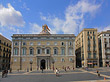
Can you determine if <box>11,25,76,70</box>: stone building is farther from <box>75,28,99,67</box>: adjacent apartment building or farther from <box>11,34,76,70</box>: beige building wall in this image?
<box>75,28,99,67</box>: adjacent apartment building

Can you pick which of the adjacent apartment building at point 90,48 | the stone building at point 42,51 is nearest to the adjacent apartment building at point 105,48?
the adjacent apartment building at point 90,48

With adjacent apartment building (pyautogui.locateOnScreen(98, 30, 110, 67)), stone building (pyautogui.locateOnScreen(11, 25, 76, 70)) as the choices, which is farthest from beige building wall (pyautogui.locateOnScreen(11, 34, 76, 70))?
adjacent apartment building (pyautogui.locateOnScreen(98, 30, 110, 67))

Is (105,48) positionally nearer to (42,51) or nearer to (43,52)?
(43,52)

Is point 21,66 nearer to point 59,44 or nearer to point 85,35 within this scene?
point 59,44

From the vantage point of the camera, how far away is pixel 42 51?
5347 cm

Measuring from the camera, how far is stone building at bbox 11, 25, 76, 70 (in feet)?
172

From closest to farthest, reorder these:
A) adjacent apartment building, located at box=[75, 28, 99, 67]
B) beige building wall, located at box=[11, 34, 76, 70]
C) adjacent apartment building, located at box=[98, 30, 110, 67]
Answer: beige building wall, located at box=[11, 34, 76, 70] < adjacent apartment building, located at box=[75, 28, 99, 67] < adjacent apartment building, located at box=[98, 30, 110, 67]

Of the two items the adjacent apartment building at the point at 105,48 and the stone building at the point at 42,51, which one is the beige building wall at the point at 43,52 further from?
the adjacent apartment building at the point at 105,48

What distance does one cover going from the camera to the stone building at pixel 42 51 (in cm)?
5249

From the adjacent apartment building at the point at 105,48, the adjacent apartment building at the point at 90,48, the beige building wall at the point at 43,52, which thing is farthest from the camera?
the adjacent apartment building at the point at 105,48

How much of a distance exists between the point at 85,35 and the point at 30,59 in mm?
29426

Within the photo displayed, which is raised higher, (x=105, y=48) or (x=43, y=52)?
(x=105, y=48)

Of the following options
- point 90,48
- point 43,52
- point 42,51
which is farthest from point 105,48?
point 42,51

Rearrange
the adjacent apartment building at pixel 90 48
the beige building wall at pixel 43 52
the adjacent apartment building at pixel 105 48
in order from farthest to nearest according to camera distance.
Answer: the adjacent apartment building at pixel 105 48 → the adjacent apartment building at pixel 90 48 → the beige building wall at pixel 43 52
